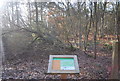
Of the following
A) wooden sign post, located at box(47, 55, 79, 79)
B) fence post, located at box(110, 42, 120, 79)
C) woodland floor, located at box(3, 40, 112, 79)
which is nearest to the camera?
wooden sign post, located at box(47, 55, 79, 79)

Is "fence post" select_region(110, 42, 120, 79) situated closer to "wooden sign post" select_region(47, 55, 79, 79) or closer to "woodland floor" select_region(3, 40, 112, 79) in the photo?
"woodland floor" select_region(3, 40, 112, 79)

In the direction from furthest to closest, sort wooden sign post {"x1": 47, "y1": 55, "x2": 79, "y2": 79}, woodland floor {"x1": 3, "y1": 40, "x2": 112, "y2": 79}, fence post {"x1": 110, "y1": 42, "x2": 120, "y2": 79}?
woodland floor {"x1": 3, "y1": 40, "x2": 112, "y2": 79}, fence post {"x1": 110, "y1": 42, "x2": 120, "y2": 79}, wooden sign post {"x1": 47, "y1": 55, "x2": 79, "y2": 79}

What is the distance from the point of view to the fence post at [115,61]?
8.28ft

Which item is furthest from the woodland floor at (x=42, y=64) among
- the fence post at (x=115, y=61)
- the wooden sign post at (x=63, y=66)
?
the wooden sign post at (x=63, y=66)

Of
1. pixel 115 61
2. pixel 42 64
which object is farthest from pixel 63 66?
pixel 115 61

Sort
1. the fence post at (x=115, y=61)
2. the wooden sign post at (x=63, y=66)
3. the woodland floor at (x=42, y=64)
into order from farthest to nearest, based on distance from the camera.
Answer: the woodland floor at (x=42, y=64) → the fence post at (x=115, y=61) → the wooden sign post at (x=63, y=66)

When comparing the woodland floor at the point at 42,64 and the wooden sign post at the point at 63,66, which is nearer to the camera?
the wooden sign post at the point at 63,66

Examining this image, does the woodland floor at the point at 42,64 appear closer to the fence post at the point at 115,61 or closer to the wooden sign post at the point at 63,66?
the fence post at the point at 115,61

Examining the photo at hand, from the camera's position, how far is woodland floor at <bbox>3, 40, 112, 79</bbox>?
2680 millimetres

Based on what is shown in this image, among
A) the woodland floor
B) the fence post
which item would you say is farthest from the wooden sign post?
the fence post

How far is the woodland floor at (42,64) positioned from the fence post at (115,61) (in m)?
0.08

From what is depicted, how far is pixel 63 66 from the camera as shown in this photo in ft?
7.01

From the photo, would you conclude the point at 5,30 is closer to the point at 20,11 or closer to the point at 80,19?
the point at 20,11

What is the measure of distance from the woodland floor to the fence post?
0.08 m
